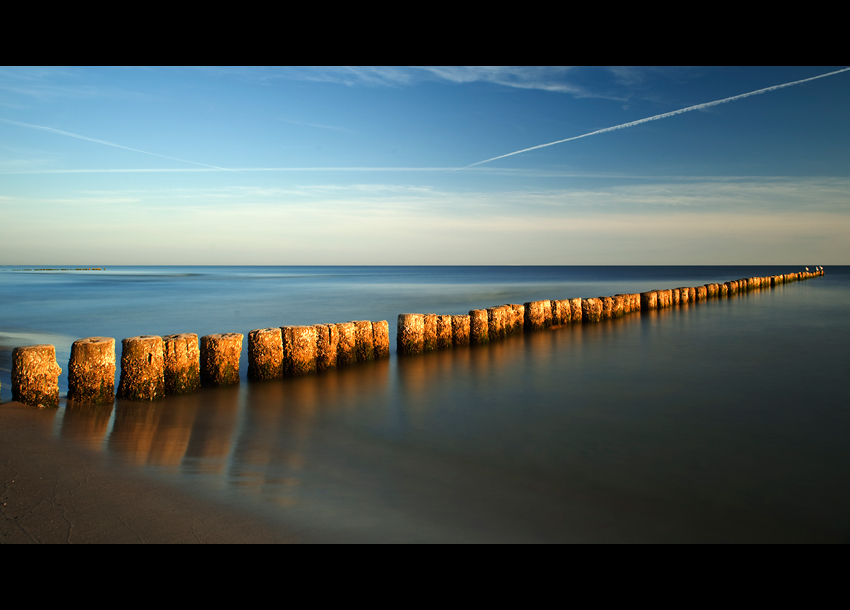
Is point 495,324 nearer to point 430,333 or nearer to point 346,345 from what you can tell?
point 430,333

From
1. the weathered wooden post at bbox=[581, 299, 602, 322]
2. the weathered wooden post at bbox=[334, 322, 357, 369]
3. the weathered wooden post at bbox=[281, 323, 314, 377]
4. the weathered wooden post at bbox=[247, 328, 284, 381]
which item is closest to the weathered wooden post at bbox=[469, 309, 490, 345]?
the weathered wooden post at bbox=[334, 322, 357, 369]

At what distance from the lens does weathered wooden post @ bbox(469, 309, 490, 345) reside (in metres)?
8.85

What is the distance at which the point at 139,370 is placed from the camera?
5027 mm

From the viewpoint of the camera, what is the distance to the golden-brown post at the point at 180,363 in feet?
17.2

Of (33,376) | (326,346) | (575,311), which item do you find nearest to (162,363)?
(33,376)

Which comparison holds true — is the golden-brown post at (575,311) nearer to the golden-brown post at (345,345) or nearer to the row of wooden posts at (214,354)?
the row of wooden posts at (214,354)

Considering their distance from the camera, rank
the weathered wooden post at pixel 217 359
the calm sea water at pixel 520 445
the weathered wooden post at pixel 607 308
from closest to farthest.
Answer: the calm sea water at pixel 520 445 < the weathered wooden post at pixel 217 359 < the weathered wooden post at pixel 607 308

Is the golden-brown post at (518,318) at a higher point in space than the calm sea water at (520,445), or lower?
higher

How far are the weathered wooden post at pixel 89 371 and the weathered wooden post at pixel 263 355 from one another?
1.54 meters

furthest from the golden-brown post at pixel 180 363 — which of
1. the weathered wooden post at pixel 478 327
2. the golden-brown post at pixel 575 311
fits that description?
the golden-brown post at pixel 575 311

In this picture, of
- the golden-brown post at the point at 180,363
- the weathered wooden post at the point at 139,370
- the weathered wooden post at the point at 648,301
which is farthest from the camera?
the weathered wooden post at the point at 648,301
